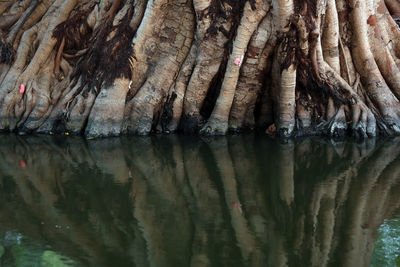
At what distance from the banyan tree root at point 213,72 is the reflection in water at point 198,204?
1154 mm

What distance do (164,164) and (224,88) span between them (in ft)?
7.79

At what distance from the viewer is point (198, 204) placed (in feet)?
15.3

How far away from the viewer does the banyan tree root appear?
8195mm

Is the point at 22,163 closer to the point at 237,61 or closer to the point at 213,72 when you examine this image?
the point at 213,72

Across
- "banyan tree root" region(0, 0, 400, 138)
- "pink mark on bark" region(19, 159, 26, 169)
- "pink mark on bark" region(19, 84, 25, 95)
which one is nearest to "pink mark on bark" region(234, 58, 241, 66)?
"banyan tree root" region(0, 0, 400, 138)

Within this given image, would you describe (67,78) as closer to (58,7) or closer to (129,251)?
(58,7)

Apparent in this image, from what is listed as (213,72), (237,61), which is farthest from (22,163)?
(237,61)

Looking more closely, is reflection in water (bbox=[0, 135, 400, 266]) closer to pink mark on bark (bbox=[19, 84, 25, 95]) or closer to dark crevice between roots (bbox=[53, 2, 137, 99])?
dark crevice between roots (bbox=[53, 2, 137, 99])

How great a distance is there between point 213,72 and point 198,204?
4.26 m

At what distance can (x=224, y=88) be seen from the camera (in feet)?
27.6

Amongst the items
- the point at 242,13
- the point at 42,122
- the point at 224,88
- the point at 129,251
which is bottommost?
the point at 129,251

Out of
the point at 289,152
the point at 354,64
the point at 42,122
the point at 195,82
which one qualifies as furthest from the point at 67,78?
the point at 354,64

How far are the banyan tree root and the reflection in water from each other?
115 centimetres

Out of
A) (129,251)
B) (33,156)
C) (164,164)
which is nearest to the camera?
(129,251)
